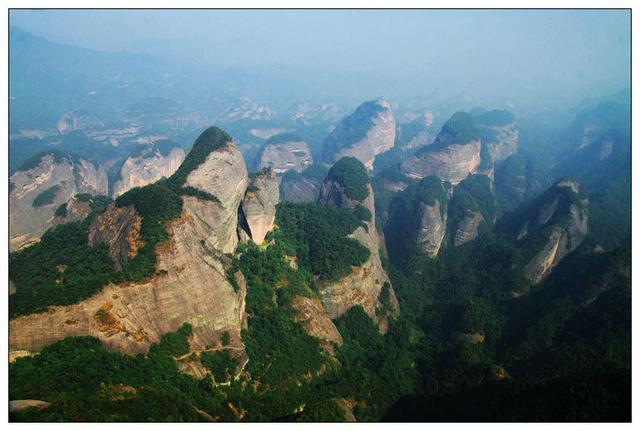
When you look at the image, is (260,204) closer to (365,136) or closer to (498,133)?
(365,136)

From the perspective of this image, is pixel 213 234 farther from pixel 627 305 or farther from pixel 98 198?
pixel 627 305

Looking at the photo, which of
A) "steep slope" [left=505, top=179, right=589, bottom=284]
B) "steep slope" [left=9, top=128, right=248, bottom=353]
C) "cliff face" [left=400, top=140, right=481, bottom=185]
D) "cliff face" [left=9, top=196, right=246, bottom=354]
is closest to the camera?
"cliff face" [left=9, top=196, right=246, bottom=354]

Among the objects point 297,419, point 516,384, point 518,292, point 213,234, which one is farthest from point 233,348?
point 518,292

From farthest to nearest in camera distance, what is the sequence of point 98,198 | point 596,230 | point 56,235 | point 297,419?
point 596,230 → point 98,198 → point 56,235 → point 297,419

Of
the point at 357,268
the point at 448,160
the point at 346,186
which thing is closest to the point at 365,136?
the point at 448,160

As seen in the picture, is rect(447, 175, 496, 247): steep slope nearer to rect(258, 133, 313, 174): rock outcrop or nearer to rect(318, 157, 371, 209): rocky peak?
rect(318, 157, 371, 209): rocky peak

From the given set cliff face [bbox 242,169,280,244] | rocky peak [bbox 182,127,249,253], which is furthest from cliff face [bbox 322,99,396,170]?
rocky peak [bbox 182,127,249,253]
